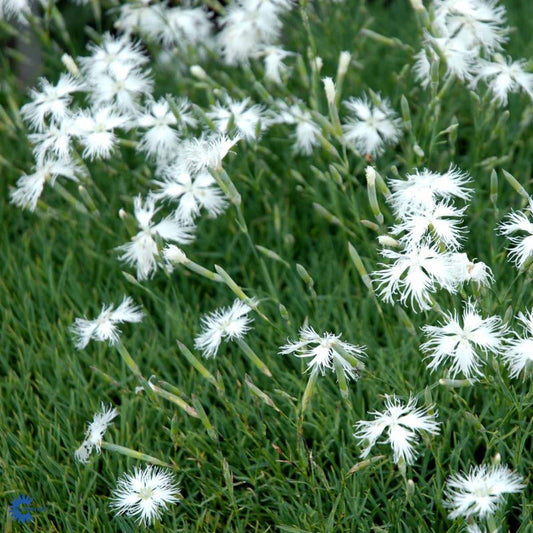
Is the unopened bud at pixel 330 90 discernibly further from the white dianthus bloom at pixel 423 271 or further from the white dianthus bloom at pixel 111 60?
the white dianthus bloom at pixel 111 60

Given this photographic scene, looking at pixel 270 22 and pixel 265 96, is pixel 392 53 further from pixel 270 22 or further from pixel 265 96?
pixel 265 96

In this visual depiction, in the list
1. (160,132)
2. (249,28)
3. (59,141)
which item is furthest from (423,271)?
(249,28)

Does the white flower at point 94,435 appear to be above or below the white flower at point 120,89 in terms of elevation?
below

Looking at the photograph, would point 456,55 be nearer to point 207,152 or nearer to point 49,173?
point 207,152

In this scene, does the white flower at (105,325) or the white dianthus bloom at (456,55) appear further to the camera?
the white dianthus bloom at (456,55)

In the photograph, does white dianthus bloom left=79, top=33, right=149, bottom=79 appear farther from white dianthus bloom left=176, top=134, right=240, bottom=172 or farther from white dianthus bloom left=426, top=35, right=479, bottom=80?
white dianthus bloom left=426, top=35, right=479, bottom=80

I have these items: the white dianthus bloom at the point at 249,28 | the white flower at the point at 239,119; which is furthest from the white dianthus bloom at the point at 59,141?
the white dianthus bloom at the point at 249,28

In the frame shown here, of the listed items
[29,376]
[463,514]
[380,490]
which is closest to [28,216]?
[29,376]
